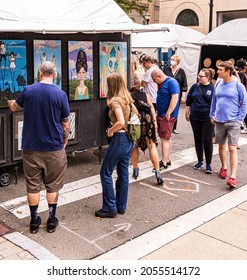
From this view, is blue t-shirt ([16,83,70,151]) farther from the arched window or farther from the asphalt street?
the arched window

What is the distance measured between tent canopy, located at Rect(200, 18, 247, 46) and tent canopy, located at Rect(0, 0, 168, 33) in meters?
7.59

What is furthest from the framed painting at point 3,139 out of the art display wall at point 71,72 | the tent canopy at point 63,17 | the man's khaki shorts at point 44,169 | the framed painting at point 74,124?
the man's khaki shorts at point 44,169

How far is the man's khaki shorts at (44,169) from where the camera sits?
13.9 feet

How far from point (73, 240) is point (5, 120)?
2.15 m

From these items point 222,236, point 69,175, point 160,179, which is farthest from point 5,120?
point 222,236

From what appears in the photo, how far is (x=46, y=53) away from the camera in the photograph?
19.3 feet

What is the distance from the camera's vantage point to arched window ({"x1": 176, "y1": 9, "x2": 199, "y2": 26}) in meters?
28.2

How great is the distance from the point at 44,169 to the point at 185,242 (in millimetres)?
1658

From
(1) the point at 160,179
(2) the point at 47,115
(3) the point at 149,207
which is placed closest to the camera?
(2) the point at 47,115

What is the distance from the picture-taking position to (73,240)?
426cm

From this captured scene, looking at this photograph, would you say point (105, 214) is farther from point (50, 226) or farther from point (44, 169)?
point (44, 169)

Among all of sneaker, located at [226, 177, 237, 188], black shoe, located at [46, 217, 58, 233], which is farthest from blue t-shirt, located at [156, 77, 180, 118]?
black shoe, located at [46, 217, 58, 233]

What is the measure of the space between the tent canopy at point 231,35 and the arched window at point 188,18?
46.0 feet
